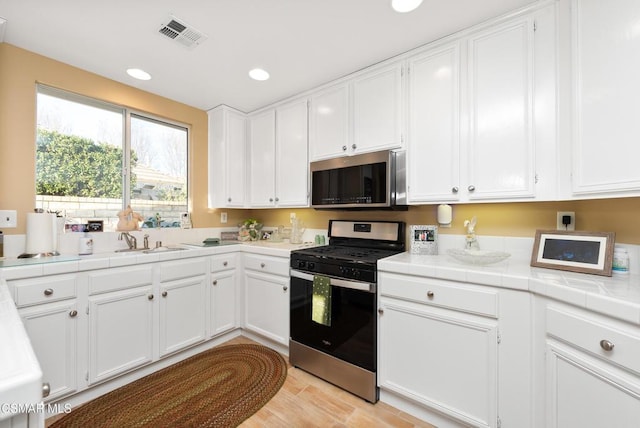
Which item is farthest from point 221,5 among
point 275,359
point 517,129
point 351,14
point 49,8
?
point 275,359

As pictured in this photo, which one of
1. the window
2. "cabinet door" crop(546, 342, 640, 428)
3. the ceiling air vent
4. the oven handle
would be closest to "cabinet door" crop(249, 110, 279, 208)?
the window

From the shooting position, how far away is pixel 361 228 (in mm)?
2428

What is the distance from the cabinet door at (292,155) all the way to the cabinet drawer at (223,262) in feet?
2.37

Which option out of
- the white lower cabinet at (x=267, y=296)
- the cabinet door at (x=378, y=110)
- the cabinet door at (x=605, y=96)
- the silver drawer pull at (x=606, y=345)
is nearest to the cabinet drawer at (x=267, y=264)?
the white lower cabinet at (x=267, y=296)

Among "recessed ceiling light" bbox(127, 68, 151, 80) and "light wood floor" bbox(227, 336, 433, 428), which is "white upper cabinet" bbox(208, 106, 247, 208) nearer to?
"recessed ceiling light" bbox(127, 68, 151, 80)

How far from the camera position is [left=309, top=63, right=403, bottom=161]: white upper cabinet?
205cm

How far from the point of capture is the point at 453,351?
153 centimetres

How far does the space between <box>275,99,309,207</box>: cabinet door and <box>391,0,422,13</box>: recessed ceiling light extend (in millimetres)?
1200

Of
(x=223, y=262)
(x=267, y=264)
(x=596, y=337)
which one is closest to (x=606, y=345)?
(x=596, y=337)

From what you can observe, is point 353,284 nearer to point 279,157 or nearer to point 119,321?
point 279,157

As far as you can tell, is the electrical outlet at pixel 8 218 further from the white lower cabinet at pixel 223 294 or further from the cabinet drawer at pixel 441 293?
the cabinet drawer at pixel 441 293

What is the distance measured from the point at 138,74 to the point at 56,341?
2079mm

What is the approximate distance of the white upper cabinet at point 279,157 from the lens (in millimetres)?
2645

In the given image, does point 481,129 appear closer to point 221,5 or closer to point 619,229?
point 619,229
